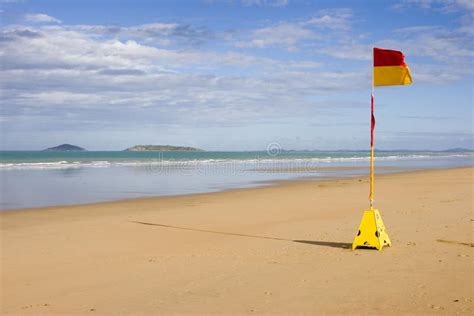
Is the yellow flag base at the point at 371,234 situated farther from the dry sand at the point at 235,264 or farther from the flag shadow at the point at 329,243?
the flag shadow at the point at 329,243

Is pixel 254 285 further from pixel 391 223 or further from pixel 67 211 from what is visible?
pixel 67 211

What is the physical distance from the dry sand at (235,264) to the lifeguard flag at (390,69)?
275 cm

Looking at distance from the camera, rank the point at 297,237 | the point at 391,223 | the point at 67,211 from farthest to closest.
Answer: the point at 67,211 < the point at 391,223 < the point at 297,237

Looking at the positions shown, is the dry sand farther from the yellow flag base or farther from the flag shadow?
the yellow flag base

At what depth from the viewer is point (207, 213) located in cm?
1354

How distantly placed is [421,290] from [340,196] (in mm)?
11843

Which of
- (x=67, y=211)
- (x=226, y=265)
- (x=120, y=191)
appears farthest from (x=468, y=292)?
(x=120, y=191)

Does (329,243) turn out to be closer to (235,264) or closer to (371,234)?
(371,234)

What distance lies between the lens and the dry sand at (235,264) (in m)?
5.58

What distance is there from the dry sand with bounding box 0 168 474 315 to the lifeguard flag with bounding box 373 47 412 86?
2752 mm

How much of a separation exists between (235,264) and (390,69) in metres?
4.12

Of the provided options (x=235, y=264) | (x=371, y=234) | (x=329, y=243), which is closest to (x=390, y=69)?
(x=371, y=234)

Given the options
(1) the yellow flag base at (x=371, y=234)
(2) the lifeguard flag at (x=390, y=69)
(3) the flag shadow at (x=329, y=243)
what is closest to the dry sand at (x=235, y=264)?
(3) the flag shadow at (x=329, y=243)

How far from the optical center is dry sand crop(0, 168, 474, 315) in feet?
18.3
